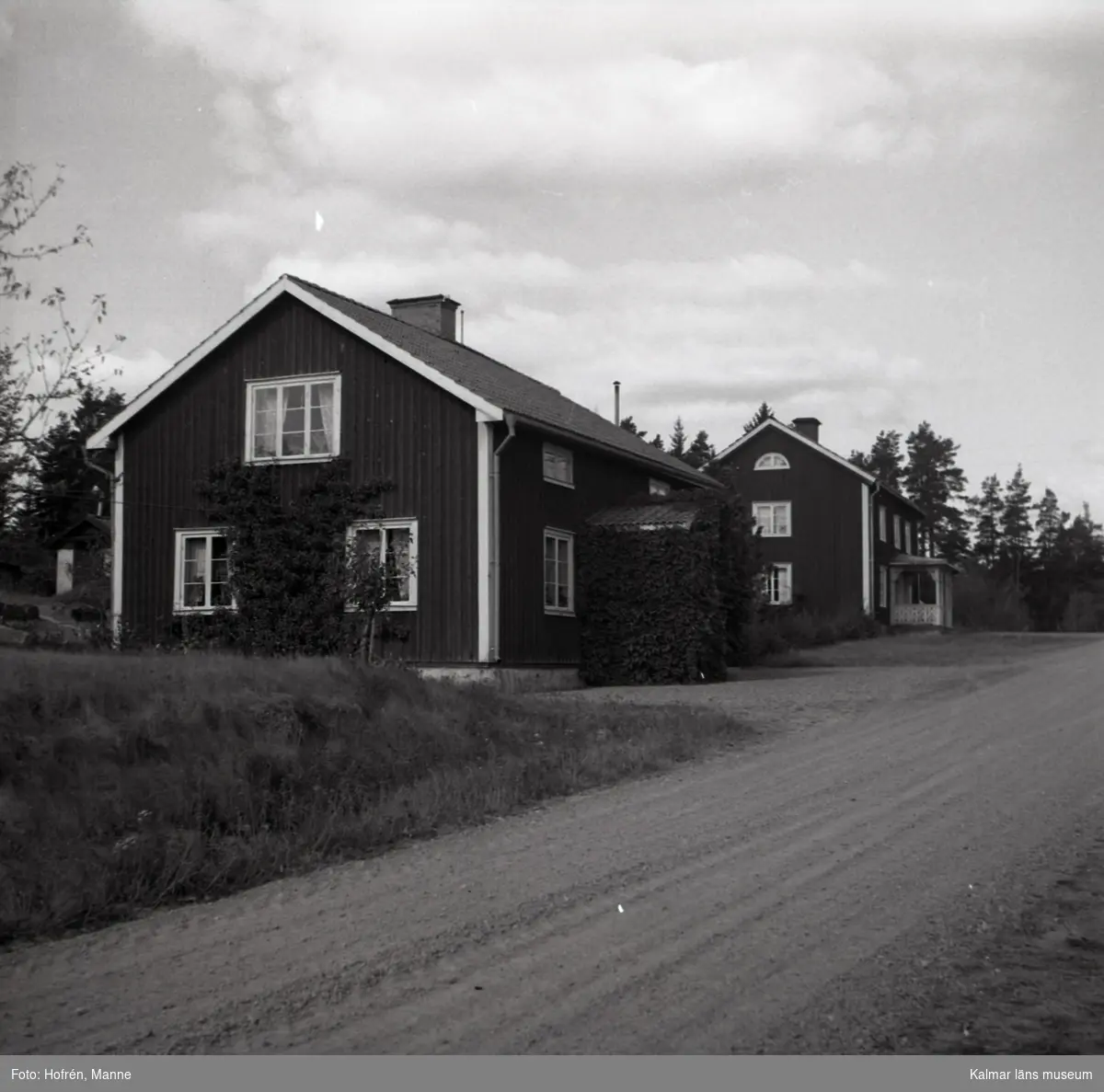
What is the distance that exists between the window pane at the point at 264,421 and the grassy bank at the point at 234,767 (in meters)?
8.31

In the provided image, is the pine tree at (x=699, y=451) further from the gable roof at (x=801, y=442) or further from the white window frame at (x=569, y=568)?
the white window frame at (x=569, y=568)

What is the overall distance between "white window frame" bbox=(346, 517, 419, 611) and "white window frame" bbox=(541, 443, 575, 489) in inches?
104

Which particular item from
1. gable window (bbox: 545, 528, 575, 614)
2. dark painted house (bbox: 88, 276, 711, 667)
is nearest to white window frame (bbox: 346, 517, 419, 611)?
dark painted house (bbox: 88, 276, 711, 667)

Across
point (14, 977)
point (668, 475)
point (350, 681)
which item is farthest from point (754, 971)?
point (668, 475)

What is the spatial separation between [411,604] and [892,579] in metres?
31.3

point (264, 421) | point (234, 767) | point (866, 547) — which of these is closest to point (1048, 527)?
point (866, 547)

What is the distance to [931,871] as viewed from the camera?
6930 mm

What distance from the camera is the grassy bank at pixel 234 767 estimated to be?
7430 mm

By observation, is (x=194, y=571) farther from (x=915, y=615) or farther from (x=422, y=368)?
(x=915, y=615)

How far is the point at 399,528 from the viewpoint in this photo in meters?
20.5

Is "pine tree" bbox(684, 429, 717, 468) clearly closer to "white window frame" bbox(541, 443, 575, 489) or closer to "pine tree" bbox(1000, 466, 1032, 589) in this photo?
"pine tree" bbox(1000, 466, 1032, 589)

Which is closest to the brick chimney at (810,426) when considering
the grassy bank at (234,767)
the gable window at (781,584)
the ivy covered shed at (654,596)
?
the gable window at (781,584)

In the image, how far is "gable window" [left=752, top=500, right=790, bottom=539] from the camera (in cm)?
4412
